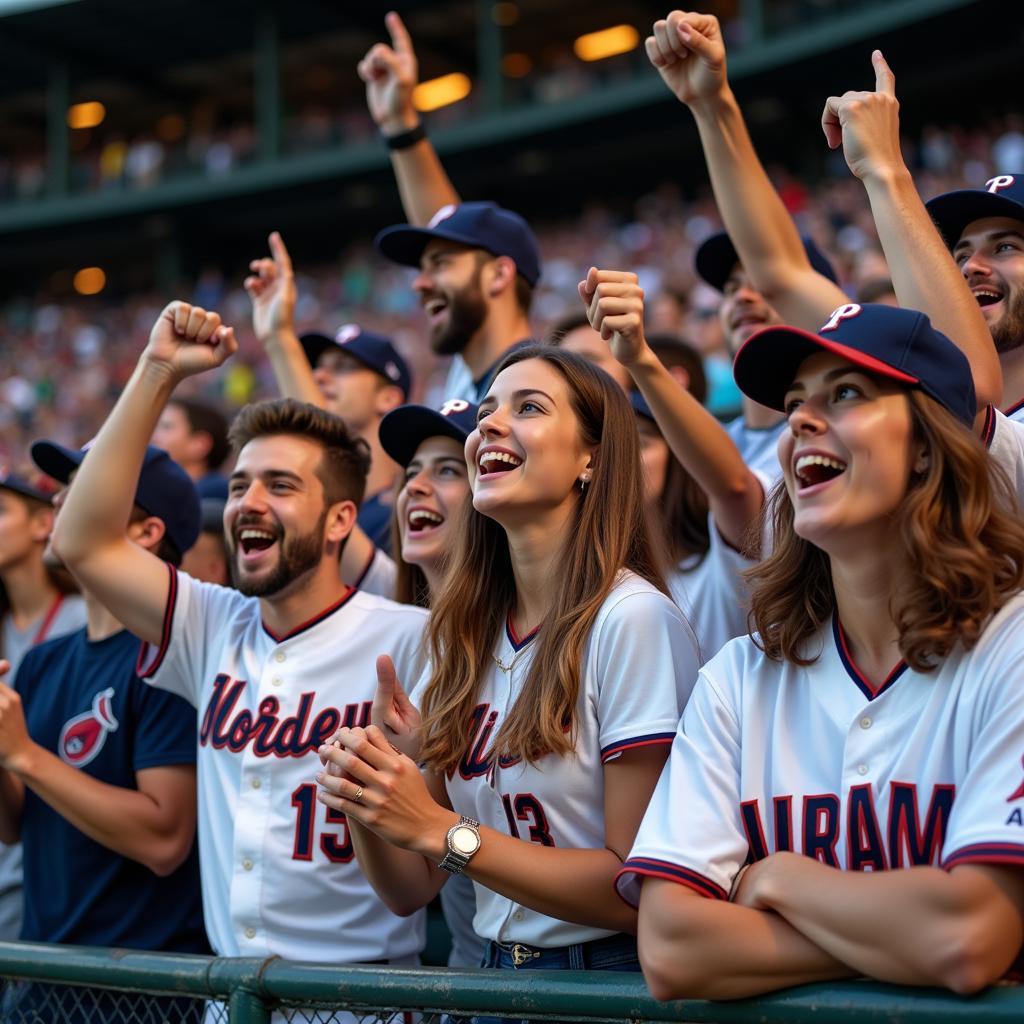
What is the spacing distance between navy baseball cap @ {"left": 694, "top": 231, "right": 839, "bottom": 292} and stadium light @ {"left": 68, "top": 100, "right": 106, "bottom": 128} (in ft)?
73.3

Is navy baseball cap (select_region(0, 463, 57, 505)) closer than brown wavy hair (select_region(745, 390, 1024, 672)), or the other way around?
brown wavy hair (select_region(745, 390, 1024, 672))

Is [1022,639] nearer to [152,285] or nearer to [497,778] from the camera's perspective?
[497,778]

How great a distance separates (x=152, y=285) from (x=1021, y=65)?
14507 millimetres

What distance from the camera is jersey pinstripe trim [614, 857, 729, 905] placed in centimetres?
184

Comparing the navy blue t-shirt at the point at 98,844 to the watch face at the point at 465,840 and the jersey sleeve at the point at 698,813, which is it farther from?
the jersey sleeve at the point at 698,813

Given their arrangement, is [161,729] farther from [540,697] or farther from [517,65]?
[517,65]

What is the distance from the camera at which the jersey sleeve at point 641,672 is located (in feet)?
7.18

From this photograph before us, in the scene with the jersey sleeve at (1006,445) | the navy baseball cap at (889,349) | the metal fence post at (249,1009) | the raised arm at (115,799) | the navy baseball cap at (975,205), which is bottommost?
the metal fence post at (249,1009)

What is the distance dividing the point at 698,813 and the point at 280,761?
1.20 metres

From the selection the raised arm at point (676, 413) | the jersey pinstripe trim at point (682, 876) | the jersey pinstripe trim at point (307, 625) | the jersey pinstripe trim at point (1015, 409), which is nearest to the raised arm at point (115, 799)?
the jersey pinstripe trim at point (307, 625)

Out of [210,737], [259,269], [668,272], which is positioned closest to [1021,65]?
[668,272]

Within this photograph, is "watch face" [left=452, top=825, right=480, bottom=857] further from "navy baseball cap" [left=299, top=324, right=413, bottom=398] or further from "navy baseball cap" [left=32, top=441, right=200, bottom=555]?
"navy baseball cap" [left=299, top=324, right=413, bottom=398]

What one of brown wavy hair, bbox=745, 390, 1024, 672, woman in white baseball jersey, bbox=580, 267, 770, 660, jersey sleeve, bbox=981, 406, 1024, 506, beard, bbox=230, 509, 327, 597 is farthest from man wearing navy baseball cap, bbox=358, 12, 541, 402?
brown wavy hair, bbox=745, 390, 1024, 672

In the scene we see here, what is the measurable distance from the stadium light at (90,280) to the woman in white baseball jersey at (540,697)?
22.8 metres
